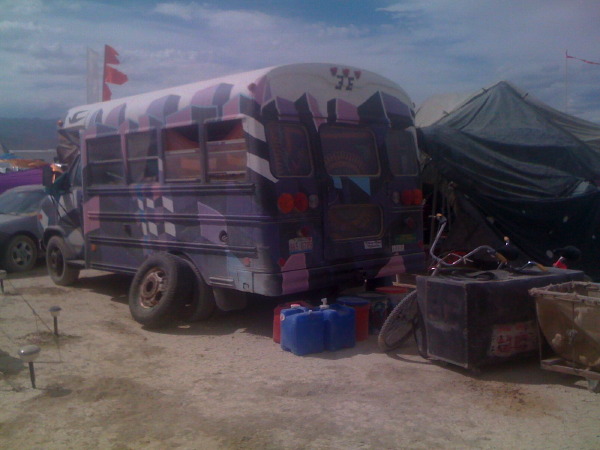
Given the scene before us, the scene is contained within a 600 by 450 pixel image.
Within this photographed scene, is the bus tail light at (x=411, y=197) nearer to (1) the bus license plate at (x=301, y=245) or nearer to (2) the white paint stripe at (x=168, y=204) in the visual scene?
(1) the bus license plate at (x=301, y=245)

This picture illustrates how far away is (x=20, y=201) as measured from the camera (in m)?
12.3

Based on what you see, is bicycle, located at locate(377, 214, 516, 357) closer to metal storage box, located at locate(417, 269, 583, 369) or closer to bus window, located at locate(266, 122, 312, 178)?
metal storage box, located at locate(417, 269, 583, 369)

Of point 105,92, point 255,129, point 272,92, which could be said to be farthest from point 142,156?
point 105,92

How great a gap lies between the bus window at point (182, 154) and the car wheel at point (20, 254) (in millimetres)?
5513

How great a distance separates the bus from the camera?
6.45 m

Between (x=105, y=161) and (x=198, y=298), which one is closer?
(x=198, y=298)

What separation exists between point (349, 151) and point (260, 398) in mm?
3265

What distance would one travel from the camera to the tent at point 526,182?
9.46 meters

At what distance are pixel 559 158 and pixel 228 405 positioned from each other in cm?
749

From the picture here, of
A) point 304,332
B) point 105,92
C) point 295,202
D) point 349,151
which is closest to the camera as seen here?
point 304,332

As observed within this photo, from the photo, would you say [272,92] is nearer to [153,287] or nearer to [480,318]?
[153,287]

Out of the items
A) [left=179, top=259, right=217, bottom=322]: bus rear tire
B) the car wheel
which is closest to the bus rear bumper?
[left=179, top=259, right=217, bottom=322]: bus rear tire

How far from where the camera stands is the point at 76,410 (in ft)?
15.9

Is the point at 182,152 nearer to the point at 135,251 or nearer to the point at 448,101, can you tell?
the point at 135,251
